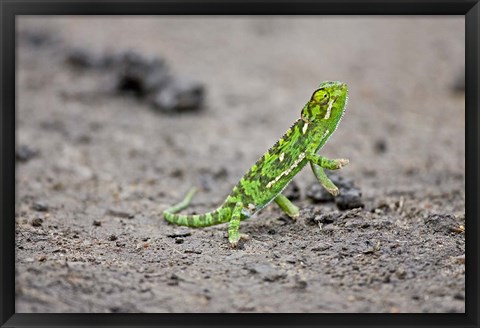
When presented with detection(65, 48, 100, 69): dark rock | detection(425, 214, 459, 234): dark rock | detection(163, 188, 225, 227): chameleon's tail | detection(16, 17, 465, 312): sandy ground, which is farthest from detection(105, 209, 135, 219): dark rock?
detection(65, 48, 100, 69): dark rock

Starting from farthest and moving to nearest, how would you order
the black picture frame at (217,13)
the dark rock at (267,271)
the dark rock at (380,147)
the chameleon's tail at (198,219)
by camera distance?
the dark rock at (380,147)
the chameleon's tail at (198,219)
the dark rock at (267,271)
the black picture frame at (217,13)

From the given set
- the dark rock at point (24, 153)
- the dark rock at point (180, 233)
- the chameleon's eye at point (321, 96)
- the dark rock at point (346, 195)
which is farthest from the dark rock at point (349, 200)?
the dark rock at point (24, 153)

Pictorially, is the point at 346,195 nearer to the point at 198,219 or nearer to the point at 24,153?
the point at 198,219

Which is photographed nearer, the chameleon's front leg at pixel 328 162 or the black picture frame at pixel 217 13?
the black picture frame at pixel 217 13

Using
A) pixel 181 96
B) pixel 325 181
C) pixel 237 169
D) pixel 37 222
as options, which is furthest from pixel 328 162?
pixel 181 96

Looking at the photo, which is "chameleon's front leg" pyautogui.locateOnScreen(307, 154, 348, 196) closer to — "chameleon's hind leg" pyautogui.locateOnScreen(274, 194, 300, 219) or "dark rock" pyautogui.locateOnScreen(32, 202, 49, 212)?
"chameleon's hind leg" pyautogui.locateOnScreen(274, 194, 300, 219)

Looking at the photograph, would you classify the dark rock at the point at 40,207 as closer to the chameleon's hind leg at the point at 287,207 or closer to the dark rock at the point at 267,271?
the chameleon's hind leg at the point at 287,207

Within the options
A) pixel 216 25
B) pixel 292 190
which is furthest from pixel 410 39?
pixel 292 190

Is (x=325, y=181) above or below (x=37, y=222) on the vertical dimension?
above

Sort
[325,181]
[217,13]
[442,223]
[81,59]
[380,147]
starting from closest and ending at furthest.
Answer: [217,13] < [325,181] < [442,223] < [380,147] < [81,59]

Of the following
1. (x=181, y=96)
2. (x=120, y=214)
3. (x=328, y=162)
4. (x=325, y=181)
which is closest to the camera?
(x=328, y=162)
